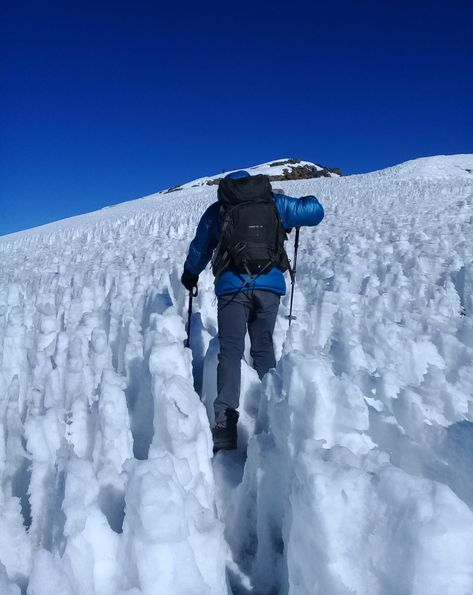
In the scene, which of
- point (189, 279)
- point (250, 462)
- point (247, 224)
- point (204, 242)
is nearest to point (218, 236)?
point (204, 242)

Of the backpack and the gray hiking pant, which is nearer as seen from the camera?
the gray hiking pant

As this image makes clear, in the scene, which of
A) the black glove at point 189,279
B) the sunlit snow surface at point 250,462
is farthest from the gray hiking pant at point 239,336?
the black glove at point 189,279

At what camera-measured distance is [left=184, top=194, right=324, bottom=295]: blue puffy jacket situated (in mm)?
3246

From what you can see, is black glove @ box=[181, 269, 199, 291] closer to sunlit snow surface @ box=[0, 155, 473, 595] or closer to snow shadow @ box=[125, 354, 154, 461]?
sunlit snow surface @ box=[0, 155, 473, 595]

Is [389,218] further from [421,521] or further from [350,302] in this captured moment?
[421,521]

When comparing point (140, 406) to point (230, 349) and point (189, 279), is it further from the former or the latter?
point (189, 279)

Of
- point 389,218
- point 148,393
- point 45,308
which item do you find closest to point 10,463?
point 148,393

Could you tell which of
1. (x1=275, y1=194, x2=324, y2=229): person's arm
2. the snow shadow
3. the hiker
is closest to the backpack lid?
the hiker

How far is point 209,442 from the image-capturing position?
2225mm

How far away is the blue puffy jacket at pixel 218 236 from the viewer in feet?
10.6

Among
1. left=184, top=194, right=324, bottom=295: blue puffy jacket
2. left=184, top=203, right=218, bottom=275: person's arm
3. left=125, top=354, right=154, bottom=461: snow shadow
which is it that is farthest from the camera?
left=184, top=203, right=218, bottom=275: person's arm

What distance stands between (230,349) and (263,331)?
0.40 meters

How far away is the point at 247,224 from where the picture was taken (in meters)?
3.12

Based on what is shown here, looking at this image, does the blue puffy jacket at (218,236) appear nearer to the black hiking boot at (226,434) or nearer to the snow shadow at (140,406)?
the snow shadow at (140,406)
